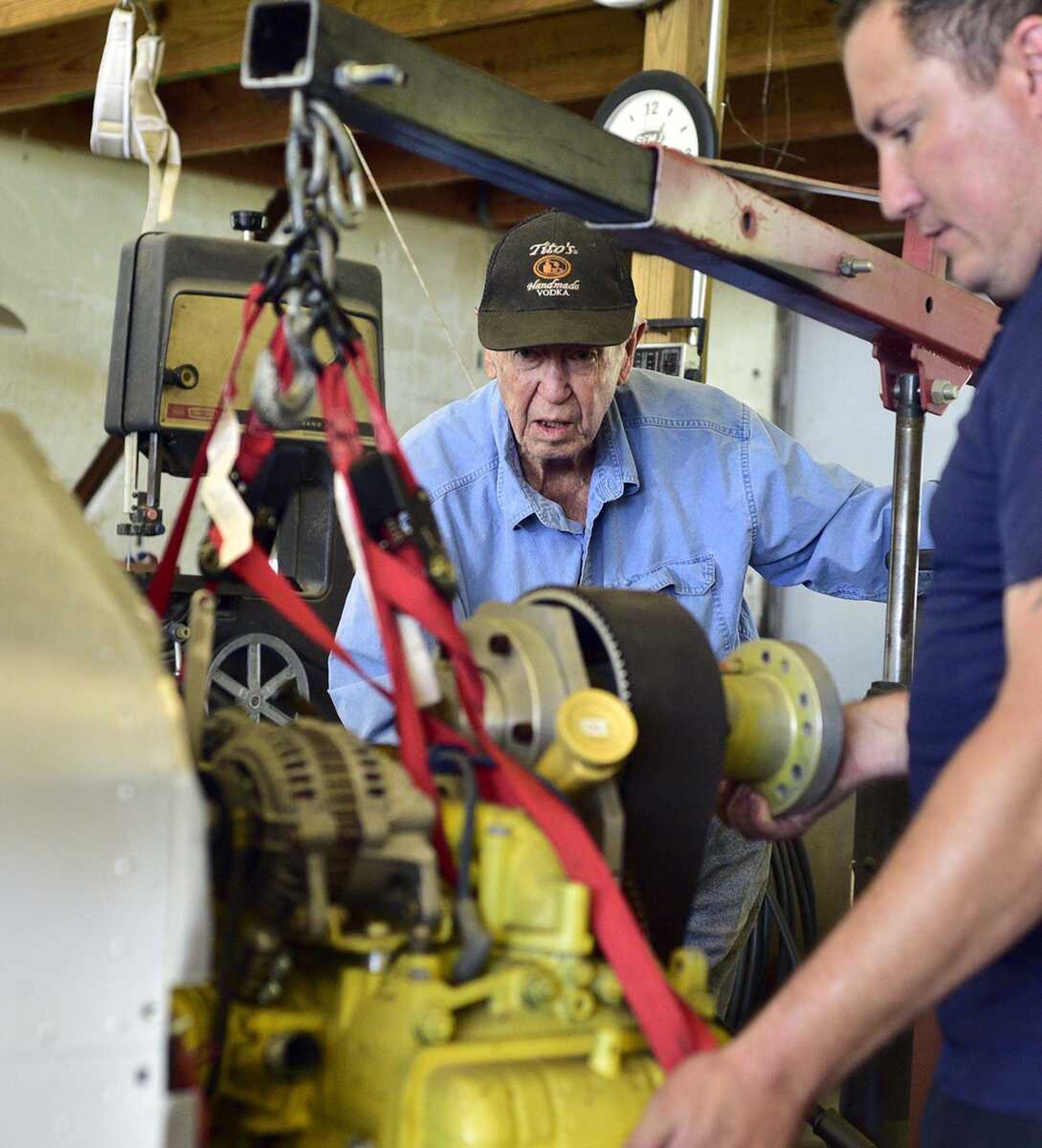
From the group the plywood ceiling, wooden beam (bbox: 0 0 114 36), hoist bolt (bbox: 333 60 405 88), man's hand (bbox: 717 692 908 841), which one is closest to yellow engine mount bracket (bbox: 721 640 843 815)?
man's hand (bbox: 717 692 908 841)

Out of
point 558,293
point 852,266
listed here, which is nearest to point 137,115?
point 558,293

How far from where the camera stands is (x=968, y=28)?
1110 millimetres

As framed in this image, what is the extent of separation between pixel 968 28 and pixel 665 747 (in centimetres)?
57

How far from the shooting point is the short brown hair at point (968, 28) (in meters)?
1.10

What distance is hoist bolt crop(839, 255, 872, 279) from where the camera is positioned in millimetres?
1571

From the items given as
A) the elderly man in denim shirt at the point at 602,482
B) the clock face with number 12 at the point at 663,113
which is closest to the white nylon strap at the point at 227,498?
the elderly man in denim shirt at the point at 602,482

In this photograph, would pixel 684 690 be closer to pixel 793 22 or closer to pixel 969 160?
pixel 969 160

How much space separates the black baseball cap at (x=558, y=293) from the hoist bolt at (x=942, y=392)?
455mm

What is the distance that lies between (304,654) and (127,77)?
41.5 inches

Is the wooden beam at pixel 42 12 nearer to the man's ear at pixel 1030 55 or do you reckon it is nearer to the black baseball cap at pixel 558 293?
the black baseball cap at pixel 558 293

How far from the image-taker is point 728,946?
7.63 ft

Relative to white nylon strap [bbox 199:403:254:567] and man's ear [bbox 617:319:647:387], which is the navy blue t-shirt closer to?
white nylon strap [bbox 199:403:254:567]

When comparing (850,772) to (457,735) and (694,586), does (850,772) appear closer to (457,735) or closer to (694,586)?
(457,735)

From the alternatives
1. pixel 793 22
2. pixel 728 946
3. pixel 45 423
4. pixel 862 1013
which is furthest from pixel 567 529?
pixel 45 423
